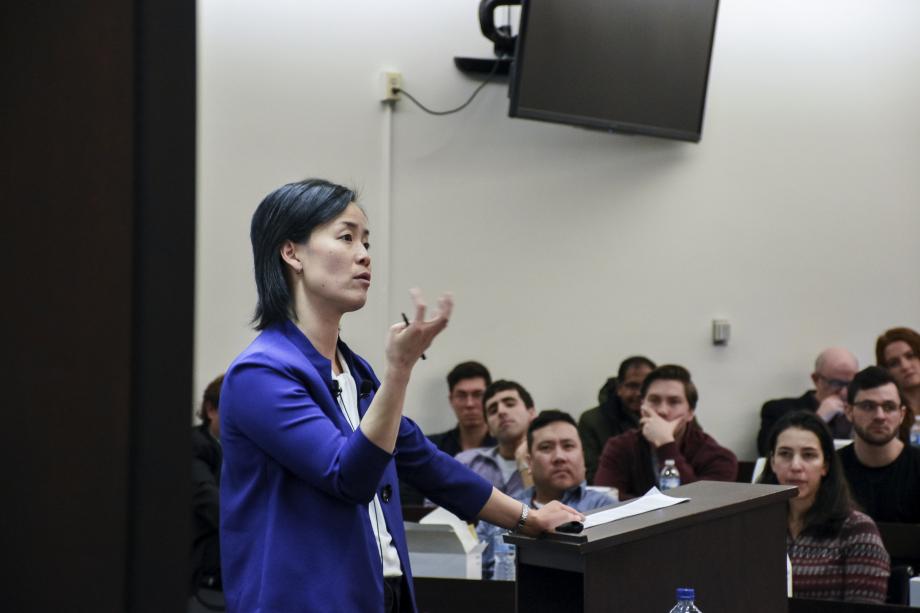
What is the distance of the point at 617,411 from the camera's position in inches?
258

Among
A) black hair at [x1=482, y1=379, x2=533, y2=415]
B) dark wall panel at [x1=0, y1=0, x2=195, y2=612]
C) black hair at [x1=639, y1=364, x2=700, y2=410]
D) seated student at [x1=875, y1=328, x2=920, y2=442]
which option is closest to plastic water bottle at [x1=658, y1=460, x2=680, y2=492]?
black hair at [x1=639, y1=364, x2=700, y2=410]

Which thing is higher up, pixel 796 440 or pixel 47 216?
pixel 47 216

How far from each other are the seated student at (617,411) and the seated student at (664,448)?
37.5 inches

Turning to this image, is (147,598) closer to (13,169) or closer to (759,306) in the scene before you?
(13,169)

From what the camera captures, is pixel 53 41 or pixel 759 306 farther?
pixel 759 306

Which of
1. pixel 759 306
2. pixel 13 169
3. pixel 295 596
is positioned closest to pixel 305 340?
pixel 295 596

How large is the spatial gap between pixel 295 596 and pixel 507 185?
5.51 m

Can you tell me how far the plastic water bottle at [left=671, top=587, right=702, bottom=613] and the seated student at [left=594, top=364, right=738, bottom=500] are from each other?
3051mm

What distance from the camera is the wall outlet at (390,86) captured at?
668 centimetres

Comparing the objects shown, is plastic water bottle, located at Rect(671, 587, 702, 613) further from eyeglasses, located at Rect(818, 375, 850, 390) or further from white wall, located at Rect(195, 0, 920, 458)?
eyeglasses, located at Rect(818, 375, 850, 390)

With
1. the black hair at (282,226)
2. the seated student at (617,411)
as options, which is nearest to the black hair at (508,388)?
the seated student at (617,411)

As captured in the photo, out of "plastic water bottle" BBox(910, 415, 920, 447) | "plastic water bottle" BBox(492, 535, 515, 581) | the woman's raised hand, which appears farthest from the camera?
"plastic water bottle" BBox(910, 415, 920, 447)

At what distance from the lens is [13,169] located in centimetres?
49

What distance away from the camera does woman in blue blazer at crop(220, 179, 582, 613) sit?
1.60 metres
